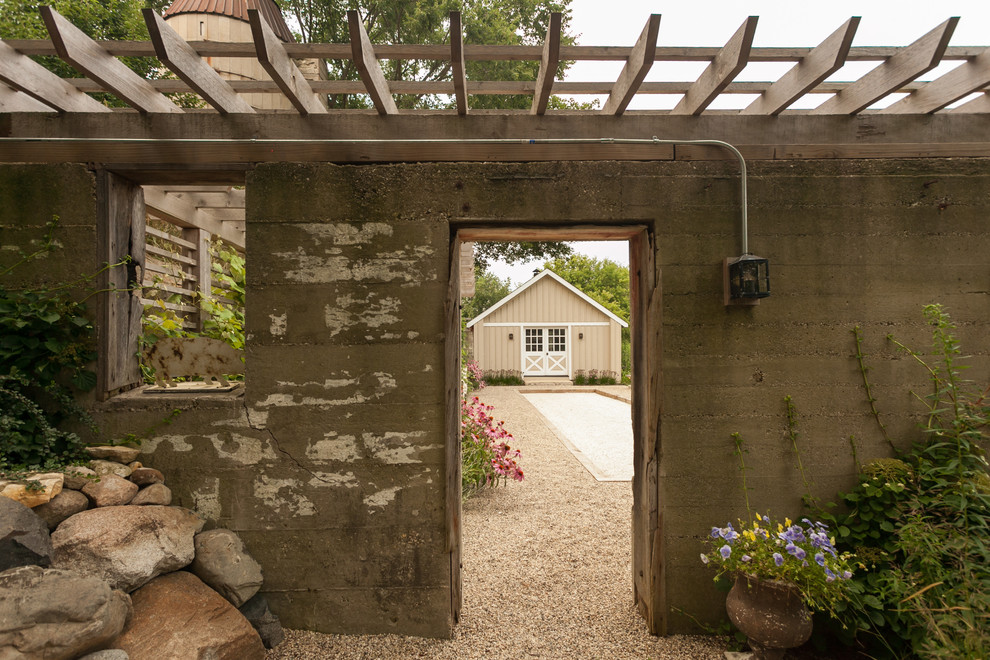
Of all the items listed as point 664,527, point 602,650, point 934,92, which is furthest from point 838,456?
point 934,92

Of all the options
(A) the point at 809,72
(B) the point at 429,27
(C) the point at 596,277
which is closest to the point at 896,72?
(A) the point at 809,72

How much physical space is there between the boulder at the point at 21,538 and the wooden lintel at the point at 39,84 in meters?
2.04

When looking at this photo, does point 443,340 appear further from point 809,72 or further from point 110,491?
point 809,72

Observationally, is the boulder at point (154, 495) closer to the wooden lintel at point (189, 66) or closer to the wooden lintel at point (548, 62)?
the wooden lintel at point (189, 66)

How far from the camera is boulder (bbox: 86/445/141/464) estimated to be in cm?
268

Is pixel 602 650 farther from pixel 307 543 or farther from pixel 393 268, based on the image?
pixel 393 268

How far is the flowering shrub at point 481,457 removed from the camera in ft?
18.0

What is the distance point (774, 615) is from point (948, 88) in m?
3.00

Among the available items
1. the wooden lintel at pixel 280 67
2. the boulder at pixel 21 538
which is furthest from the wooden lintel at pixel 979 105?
the boulder at pixel 21 538

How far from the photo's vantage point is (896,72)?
243 centimetres

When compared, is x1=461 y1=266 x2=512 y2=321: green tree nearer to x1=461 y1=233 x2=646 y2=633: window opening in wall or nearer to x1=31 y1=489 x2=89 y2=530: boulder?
x1=461 y1=233 x2=646 y2=633: window opening in wall

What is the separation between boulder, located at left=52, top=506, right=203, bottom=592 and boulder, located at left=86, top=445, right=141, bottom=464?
349mm

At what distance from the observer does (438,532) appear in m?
2.86

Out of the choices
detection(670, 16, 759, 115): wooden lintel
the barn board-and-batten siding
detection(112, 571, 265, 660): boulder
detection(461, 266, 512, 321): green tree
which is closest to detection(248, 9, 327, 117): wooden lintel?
detection(670, 16, 759, 115): wooden lintel
